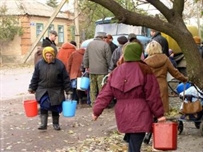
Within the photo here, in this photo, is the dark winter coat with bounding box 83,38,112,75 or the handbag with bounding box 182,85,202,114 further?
the dark winter coat with bounding box 83,38,112,75

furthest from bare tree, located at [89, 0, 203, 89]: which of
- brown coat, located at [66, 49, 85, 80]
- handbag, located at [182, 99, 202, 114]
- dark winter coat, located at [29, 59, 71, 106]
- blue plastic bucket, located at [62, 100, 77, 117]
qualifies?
brown coat, located at [66, 49, 85, 80]

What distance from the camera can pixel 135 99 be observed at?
5.50 metres

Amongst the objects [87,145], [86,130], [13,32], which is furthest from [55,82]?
[13,32]

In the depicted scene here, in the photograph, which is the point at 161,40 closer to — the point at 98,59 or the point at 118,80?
the point at 98,59

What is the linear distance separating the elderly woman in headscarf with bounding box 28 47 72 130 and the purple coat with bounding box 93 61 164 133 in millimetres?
3727

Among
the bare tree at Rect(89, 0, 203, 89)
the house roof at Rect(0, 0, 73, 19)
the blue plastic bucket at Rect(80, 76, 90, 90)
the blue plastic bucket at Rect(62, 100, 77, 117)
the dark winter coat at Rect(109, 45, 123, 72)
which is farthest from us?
the house roof at Rect(0, 0, 73, 19)

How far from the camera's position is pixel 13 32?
4256cm

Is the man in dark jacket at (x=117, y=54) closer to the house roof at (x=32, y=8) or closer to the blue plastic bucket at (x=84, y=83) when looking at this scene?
the blue plastic bucket at (x=84, y=83)

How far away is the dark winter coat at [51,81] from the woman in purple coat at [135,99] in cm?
361

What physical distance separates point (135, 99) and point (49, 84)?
3958mm

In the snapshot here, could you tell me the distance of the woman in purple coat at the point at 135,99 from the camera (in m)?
5.48

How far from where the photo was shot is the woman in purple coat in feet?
18.0

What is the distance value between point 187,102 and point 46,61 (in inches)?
Answer: 117

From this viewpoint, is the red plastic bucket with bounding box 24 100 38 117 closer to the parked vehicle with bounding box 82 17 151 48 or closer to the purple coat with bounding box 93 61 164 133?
the purple coat with bounding box 93 61 164 133
